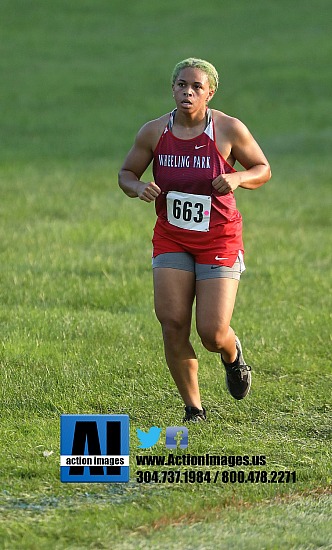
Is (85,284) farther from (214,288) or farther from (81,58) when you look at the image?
(81,58)

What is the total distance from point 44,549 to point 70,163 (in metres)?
15.4

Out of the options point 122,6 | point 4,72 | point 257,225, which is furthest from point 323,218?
point 122,6

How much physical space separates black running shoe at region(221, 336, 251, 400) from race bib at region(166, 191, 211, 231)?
0.97 metres

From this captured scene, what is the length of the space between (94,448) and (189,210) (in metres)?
1.76

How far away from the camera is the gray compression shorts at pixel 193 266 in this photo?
297 inches

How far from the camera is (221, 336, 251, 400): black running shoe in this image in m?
8.08

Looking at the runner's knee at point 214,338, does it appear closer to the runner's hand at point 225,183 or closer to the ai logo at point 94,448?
the runner's hand at point 225,183

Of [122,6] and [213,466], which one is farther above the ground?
[122,6]

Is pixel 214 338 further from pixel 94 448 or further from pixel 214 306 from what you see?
pixel 94 448

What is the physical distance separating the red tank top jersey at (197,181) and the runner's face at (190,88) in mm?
191

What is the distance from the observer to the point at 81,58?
31.8 metres

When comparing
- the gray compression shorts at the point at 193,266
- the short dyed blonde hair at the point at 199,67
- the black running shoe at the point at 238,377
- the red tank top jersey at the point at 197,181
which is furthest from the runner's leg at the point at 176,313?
the short dyed blonde hair at the point at 199,67

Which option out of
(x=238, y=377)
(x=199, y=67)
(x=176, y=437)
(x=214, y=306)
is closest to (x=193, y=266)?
(x=214, y=306)
